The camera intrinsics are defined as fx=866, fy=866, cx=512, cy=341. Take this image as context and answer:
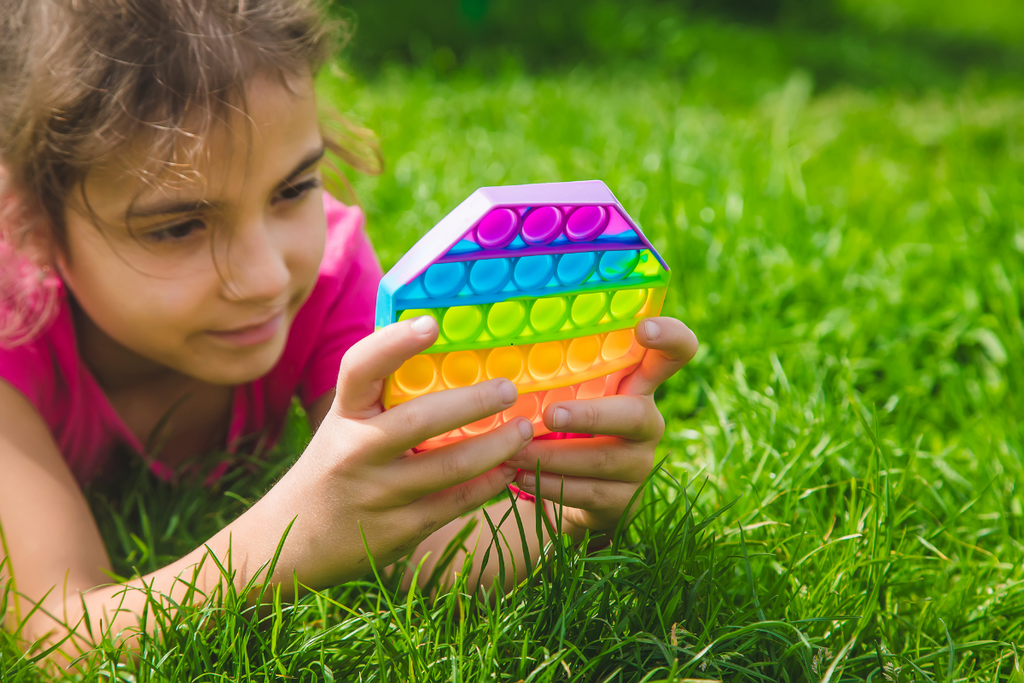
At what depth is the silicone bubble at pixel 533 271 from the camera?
949 mm

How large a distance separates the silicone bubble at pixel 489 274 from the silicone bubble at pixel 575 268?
6cm

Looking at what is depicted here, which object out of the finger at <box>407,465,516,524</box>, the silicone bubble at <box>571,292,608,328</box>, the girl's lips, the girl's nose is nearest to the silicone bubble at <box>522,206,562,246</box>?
the silicone bubble at <box>571,292,608,328</box>

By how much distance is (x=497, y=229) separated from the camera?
895 mm

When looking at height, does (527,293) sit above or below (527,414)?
above

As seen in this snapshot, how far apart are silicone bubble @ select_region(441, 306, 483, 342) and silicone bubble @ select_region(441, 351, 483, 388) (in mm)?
30

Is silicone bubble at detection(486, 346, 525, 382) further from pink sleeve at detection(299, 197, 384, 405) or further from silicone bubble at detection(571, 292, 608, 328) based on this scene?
pink sleeve at detection(299, 197, 384, 405)

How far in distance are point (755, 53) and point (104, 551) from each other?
4.44 metres

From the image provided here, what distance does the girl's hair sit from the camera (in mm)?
1196

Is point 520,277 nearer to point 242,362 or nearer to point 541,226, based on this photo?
point 541,226

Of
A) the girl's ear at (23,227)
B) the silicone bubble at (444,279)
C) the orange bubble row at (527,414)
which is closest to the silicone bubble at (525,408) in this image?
the orange bubble row at (527,414)

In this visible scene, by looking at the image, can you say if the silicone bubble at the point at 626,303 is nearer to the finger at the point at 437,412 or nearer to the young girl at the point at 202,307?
the young girl at the point at 202,307

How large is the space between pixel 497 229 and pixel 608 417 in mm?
305

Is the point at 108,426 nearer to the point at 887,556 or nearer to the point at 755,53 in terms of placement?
the point at 887,556

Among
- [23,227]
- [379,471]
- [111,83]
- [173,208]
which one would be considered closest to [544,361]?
[379,471]
